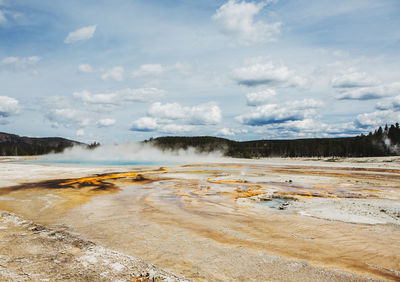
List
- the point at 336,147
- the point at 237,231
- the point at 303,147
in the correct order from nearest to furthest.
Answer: the point at 237,231 < the point at 336,147 < the point at 303,147

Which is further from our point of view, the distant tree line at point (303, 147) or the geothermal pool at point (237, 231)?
the distant tree line at point (303, 147)

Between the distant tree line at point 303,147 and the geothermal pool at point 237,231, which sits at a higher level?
the distant tree line at point 303,147

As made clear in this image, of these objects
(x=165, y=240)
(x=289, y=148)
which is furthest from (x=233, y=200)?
(x=289, y=148)

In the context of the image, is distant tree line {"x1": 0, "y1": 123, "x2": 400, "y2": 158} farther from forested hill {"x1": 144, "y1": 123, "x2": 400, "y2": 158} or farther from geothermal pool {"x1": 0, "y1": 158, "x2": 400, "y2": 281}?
geothermal pool {"x1": 0, "y1": 158, "x2": 400, "y2": 281}

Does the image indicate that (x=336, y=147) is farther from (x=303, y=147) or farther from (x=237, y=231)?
(x=237, y=231)

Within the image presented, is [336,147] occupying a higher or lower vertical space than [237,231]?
higher

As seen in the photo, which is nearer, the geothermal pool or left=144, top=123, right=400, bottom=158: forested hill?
the geothermal pool

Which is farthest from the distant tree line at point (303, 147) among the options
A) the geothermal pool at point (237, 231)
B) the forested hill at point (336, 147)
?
the geothermal pool at point (237, 231)

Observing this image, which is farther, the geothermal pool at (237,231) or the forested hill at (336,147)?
the forested hill at (336,147)

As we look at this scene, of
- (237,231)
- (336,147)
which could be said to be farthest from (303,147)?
(237,231)

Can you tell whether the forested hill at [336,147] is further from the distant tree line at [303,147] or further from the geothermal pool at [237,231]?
the geothermal pool at [237,231]

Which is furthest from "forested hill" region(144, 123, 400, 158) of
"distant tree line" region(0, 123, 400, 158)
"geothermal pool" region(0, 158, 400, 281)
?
"geothermal pool" region(0, 158, 400, 281)

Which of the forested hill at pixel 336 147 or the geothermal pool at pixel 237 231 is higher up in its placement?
the forested hill at pixel 336 147

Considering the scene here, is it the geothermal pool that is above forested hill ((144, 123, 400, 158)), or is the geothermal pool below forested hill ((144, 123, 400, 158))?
below
